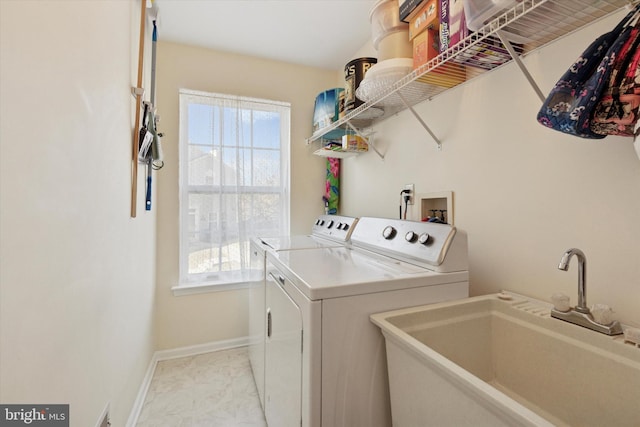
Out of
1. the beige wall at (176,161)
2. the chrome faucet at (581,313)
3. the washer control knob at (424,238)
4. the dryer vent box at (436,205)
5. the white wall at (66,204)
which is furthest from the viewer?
the beige wall at (176,161)

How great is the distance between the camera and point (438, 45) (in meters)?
1.25

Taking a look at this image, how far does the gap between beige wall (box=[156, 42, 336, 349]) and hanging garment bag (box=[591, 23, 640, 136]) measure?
223 cm

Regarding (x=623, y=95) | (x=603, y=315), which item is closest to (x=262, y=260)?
(x=603, y=315)

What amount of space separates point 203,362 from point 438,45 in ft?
8.73

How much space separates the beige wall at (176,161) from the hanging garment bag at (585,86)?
213 centimetres

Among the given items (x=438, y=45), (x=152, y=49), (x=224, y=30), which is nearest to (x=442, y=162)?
(x=438, y=45)

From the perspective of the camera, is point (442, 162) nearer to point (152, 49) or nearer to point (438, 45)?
point (438, 45)

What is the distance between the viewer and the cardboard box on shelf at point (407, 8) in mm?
1295

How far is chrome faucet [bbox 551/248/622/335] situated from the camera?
815mm

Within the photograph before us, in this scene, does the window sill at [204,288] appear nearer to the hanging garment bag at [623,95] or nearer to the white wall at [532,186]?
the white wall at [532,186]

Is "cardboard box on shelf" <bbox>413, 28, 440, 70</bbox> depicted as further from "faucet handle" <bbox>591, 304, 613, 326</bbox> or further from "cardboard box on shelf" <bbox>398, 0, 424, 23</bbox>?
"faucet handle" <bbox>591, 304, 613, 326</bbox>

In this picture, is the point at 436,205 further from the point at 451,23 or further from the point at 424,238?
the point at 451,23

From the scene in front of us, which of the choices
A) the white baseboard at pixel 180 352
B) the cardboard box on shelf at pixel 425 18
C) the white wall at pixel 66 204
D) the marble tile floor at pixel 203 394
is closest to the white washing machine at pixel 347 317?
the marble tile floor at pixel 203 394

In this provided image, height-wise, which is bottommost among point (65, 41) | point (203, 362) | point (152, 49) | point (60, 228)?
point (203, 362)
